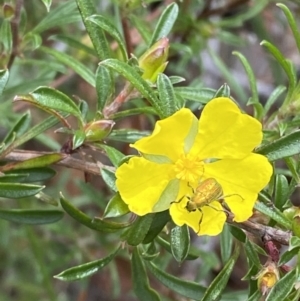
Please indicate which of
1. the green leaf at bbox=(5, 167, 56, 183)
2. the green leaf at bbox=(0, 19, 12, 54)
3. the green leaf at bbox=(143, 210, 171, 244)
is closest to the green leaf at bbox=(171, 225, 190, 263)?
the green leaf at bbox=(143, 210, 171, 244)

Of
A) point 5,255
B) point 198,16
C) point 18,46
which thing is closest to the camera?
point 18,46

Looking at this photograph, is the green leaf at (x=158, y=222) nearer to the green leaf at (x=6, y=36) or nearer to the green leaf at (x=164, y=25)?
the green leaf at (x=164, y=25)

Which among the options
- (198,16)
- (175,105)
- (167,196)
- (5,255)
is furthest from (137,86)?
(5,255)

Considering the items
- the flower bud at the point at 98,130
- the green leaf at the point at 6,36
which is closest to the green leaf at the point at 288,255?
the flower bud at the point at 98,130

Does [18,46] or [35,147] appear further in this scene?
[35,147]

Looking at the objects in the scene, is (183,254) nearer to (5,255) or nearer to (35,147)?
(5,255)

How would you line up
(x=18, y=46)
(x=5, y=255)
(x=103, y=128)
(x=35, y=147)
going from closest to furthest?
(x=103, y=128), (x=18, y=46), (x=5, y=255), (x=35, y=147)

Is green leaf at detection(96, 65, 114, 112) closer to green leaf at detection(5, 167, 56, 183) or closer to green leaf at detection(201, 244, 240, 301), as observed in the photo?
green leaf at detection(5, 167, 56, 183)
